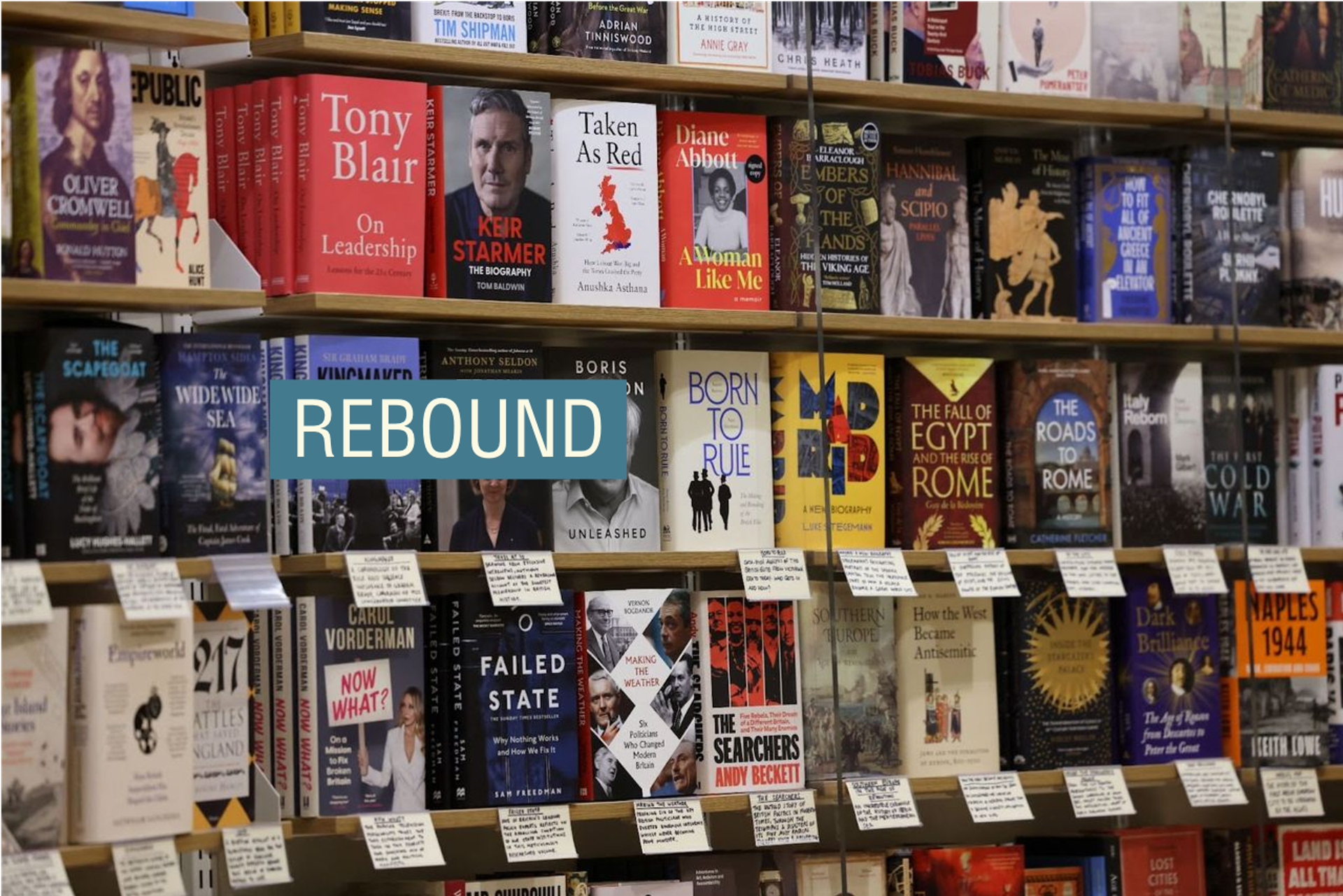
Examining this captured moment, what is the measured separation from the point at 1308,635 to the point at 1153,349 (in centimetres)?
73

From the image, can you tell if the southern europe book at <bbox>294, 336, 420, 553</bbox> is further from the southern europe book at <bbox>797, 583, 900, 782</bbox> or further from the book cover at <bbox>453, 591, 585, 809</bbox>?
the southern europe book at <bbox>797, 583, 900, 782</bbox>

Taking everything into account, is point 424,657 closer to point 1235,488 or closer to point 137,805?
point 137,805

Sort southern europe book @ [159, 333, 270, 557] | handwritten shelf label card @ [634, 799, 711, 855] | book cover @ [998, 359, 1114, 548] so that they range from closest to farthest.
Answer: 1. southern europe book @ [159, 333, 270, 557]
2. handwritten shelf label card @ [634, 799, 711, 855]
3. book cover @ [998, 359, 1114, 548]

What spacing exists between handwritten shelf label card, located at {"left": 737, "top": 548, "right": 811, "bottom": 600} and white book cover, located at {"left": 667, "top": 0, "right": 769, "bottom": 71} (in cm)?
96

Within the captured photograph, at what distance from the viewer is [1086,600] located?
4.19 metres

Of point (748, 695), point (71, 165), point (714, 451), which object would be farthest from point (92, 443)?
point (748, 695)

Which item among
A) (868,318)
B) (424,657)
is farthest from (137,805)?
(868,318)

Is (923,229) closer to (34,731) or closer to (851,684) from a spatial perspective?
(851,684)

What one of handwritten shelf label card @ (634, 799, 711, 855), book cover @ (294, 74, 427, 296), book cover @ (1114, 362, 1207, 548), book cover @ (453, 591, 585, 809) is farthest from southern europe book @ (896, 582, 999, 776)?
book cover @ (294, 74, 427, 296)

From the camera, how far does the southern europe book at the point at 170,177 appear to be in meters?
3.31

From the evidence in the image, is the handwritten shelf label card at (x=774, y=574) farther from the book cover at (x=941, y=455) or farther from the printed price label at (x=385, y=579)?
the printed price label at (x=385, y=579)

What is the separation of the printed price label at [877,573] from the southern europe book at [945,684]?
112 millimetres

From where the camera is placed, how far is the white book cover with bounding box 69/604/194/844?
10.2 feet

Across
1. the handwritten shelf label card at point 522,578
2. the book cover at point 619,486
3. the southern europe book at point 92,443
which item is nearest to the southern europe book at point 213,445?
the southern europe book at point 92,443
